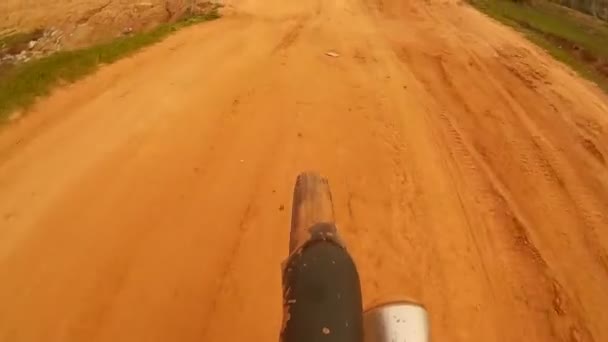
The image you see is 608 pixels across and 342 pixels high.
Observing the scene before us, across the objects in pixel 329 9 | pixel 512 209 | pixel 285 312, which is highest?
pixel 285 312

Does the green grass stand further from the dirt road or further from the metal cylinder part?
the metal cylinder part

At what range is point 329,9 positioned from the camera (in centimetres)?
1157

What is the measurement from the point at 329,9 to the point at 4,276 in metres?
8.80

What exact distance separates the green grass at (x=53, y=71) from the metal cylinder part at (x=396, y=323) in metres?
5.09

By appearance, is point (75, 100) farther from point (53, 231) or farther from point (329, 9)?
point (329, 9)

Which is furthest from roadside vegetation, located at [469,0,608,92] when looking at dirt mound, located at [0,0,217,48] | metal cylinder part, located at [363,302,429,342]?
metal cylinder part, located at [363,302,429,342]

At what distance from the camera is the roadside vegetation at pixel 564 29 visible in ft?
30.5


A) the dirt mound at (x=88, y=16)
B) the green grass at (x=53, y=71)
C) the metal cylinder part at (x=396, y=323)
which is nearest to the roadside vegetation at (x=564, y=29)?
the dirt mound at (x=88, y=16)

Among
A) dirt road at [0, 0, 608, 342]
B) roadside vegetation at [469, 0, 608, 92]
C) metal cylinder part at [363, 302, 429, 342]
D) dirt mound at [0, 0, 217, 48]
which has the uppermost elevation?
metal cylinder part at [363, 302, 429, 342]

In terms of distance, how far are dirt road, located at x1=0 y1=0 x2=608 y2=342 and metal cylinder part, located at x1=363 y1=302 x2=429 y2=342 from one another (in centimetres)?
110

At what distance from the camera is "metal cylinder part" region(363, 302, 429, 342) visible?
2260 mm

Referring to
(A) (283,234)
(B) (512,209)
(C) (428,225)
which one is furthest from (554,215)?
(A) (283,234)

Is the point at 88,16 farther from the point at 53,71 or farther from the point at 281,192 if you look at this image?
the point at 281,192

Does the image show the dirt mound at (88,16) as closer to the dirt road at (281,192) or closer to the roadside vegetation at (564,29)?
the dirt road at (281,192)
